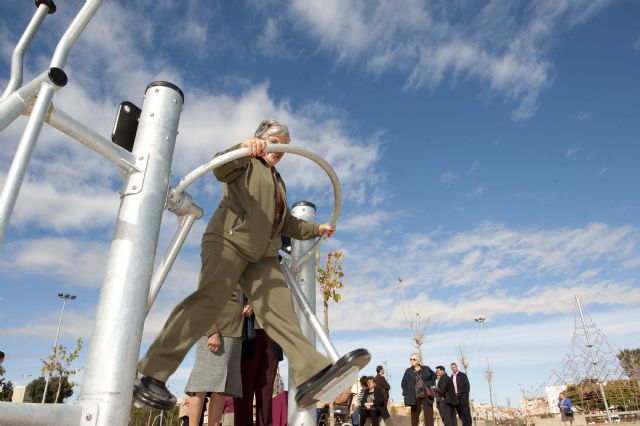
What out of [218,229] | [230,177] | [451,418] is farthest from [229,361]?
[451,418]

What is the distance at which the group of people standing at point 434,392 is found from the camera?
9422 millimetres

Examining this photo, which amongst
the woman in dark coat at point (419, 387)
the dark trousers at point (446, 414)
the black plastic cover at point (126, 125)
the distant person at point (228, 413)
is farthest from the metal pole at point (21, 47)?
the dark trousers at point (446, 414)

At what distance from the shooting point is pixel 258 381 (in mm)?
3488

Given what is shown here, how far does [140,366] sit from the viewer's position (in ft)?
6.24

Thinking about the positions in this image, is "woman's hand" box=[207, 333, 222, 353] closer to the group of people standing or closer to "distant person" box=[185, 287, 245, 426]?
"distant person" box=[185, 287, 245, 426]

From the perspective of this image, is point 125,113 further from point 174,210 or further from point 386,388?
point 386,388

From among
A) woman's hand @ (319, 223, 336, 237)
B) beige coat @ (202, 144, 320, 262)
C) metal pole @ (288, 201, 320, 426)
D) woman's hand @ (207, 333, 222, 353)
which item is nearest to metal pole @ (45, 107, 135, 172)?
beige coat @ (202, 144, 320, 262)

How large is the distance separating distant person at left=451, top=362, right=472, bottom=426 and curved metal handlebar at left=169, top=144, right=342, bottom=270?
9159 mm

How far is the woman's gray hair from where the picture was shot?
2645 mm

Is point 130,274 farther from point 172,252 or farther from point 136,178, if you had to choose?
point 172,252

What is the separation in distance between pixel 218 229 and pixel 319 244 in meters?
0.84

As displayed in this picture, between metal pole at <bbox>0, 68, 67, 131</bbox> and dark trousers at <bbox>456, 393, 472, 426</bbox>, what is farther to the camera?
dark trousers at <bbox>456, 393, 472, 426</bbox>

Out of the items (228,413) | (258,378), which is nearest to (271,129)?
(258,378)

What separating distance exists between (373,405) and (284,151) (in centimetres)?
912
